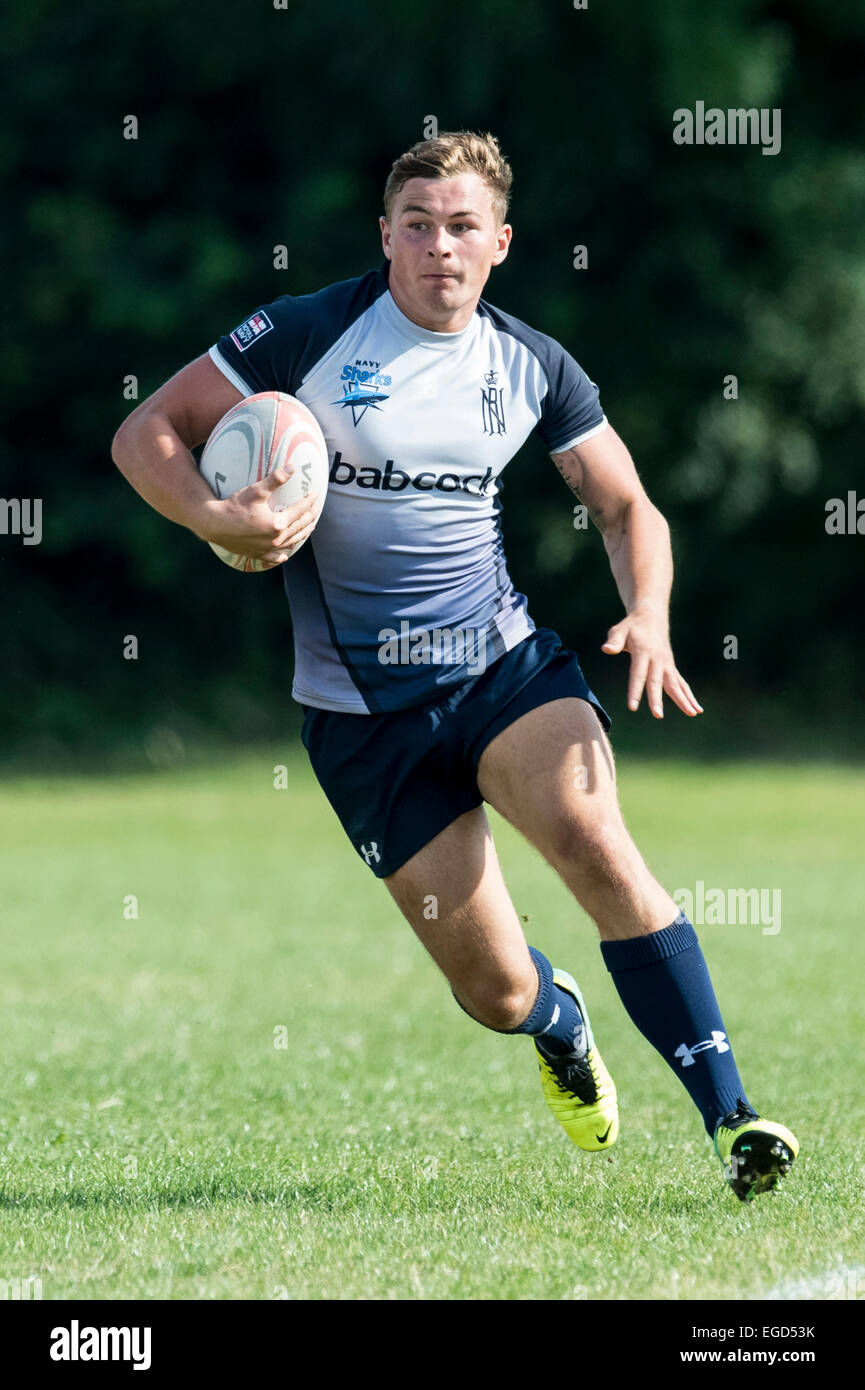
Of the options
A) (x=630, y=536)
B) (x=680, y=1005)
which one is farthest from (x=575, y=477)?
(x=680, y=1005)

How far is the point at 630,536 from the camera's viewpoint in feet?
14.7

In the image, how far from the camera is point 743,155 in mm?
19719

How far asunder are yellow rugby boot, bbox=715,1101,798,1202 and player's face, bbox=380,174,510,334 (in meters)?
2.08

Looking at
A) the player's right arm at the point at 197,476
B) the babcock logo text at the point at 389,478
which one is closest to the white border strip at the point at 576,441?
the babcock logo text at the point at 389,478

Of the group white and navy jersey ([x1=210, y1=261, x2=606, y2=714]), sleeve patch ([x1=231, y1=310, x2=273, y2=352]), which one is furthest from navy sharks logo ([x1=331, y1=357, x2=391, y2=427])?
sleeve patch ([x1=231, y1=310, x2=273, y2=352])

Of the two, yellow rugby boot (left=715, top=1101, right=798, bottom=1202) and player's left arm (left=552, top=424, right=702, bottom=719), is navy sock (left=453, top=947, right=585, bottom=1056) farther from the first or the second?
player's left arm (left=552, top=424, right=702, bottom=719)

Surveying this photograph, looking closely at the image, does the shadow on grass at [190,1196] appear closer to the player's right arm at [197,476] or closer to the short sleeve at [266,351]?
the player's right arm at [197,476]

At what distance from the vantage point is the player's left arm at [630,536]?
4230mm

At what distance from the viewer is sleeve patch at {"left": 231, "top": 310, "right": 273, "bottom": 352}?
13.9 ft

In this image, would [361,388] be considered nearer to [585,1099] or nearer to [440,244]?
[440,244]

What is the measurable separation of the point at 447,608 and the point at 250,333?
0.84 metres
